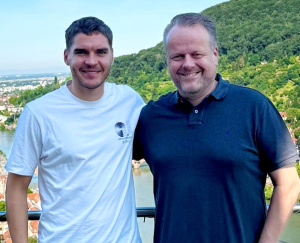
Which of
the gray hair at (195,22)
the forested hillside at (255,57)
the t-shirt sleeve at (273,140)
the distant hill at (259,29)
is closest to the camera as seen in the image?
the t-shirt sleeve at (273,140)

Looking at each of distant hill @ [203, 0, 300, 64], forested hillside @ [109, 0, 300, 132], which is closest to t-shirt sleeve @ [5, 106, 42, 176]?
forested hillside @ [109, 0, 300, 132]

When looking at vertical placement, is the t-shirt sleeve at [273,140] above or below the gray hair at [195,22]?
below

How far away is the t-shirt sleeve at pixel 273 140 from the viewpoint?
1169mm

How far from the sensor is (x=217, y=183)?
3.88ft

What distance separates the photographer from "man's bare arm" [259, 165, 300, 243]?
1195mm

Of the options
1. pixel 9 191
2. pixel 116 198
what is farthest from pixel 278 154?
pixel 9 191

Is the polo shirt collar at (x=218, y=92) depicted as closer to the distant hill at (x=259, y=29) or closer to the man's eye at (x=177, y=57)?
the man's eye at (x=177, y=57)

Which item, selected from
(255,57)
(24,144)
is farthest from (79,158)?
(255,57)

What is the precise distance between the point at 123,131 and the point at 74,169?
0.19 metres

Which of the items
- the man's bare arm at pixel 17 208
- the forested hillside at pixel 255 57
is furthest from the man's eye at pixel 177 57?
the forested hillside at pixel 255 57

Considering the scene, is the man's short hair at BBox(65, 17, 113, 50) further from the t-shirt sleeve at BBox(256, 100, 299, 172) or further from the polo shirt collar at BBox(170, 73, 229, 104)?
the t-shirt sleeve at BBox(256, 100, 299, 172)

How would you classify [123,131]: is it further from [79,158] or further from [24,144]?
[24,144]

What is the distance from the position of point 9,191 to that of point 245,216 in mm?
651

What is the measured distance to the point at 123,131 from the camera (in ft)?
4.44
